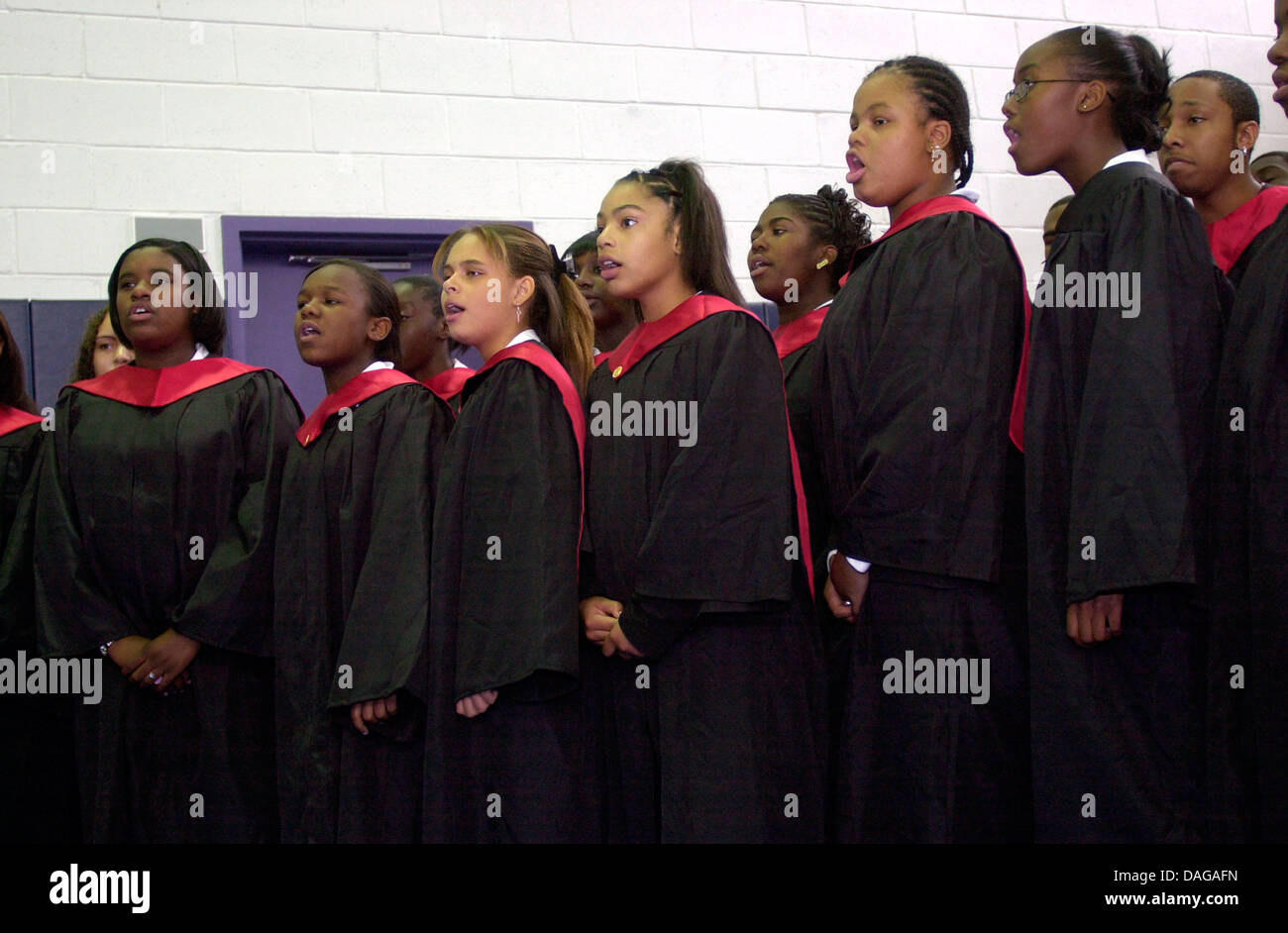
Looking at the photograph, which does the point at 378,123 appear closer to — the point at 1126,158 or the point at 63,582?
the point at 63,582

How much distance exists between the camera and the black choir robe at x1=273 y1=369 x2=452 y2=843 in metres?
2.99

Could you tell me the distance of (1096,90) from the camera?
273 centimetres

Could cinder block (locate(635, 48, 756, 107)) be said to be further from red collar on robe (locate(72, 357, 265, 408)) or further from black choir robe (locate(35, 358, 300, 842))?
black choir robe (locate(35, 358, 300, 842))

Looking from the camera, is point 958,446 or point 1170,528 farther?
point 958,446

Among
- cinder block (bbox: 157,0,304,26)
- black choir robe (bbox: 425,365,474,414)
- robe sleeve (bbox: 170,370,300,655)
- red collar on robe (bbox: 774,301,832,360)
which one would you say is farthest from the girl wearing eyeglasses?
cinder block (bbox: 157,0,304,26)

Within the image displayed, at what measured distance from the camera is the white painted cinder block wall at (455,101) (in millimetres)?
4871

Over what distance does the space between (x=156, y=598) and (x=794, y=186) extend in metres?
3.33

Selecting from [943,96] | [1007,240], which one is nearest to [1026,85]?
[943,96]

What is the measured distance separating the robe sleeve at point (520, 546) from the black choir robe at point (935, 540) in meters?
0.57
